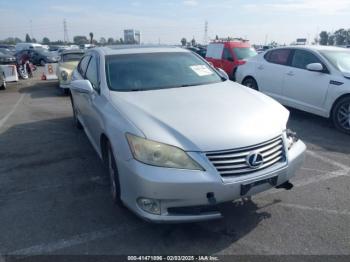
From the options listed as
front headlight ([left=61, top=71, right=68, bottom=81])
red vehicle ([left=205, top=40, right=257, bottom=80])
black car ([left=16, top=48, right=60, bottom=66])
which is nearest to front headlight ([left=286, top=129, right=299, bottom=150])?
front headlight ([left=61, top=71, right=68, bottom=81])

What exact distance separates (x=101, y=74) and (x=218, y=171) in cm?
214

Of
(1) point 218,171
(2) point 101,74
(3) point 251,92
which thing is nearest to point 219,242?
(1) point 218,171

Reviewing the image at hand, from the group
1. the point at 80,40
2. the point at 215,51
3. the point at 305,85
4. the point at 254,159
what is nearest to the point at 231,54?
the point at 215,51

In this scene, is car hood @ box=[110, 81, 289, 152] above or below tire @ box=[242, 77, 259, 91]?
above

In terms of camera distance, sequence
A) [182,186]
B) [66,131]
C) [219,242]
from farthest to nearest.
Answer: [66,131] → [219,242] → [182,186]

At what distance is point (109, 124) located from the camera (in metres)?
3.30

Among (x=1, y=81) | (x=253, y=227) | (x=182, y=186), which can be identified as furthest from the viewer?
(x=1, y=81)

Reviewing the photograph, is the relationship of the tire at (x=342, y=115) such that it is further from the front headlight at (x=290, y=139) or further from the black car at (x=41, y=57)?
the black car at (x=41, y=57)

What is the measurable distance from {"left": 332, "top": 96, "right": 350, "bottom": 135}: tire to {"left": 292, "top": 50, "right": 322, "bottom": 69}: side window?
1.03 meters

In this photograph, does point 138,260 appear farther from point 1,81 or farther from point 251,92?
point 1,81

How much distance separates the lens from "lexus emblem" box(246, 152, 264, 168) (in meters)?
2.76

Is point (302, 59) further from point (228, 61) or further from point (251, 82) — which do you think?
point (228, 61)

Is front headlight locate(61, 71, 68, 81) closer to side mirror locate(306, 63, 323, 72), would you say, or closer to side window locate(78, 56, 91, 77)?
side window locate(78, 56, 91, 77)

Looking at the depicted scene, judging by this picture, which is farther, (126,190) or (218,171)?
(126,190)
